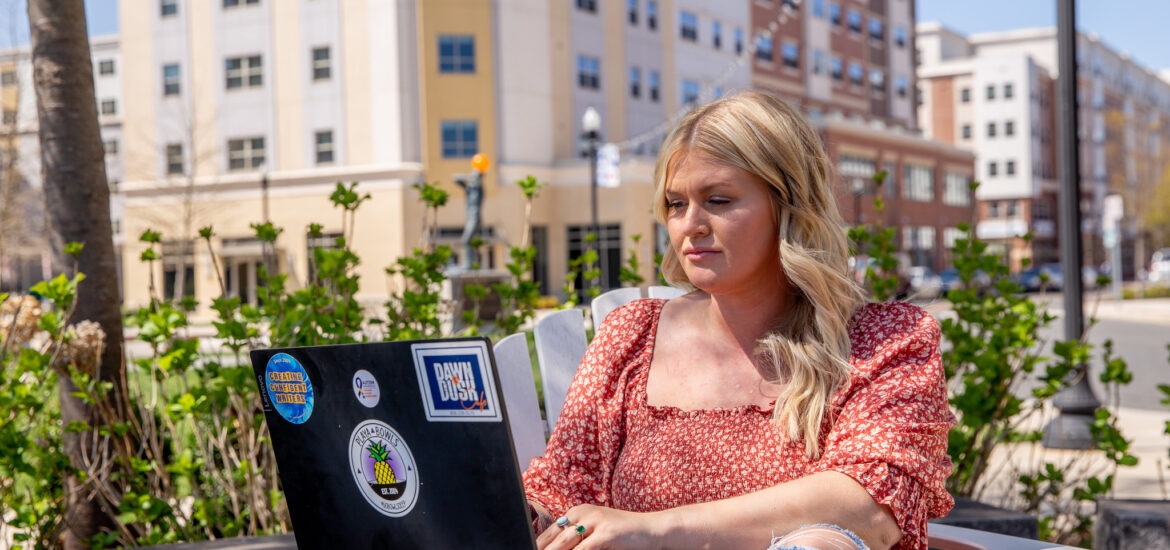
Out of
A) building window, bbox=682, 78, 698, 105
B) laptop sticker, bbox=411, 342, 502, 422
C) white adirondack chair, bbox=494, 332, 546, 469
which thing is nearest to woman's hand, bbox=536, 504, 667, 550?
laptop sticker, bbox=411, 342, 502, 422

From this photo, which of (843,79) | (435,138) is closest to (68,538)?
(435,138)

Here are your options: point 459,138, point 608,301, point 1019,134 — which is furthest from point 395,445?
point 1019,134

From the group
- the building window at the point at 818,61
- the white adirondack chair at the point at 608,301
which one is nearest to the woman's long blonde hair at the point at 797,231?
the white adirondack chair at the point at 608,301

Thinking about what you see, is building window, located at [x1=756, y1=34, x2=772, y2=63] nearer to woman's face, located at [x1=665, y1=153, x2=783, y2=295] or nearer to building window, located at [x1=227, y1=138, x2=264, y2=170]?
building window, located at [x1=227, y1=138, x2=264, y2=170]

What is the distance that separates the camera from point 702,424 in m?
2.34

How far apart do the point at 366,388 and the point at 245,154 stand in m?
39.8

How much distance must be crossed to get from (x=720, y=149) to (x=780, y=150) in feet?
0.39

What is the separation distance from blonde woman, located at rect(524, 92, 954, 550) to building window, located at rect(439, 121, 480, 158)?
3612 centimetres

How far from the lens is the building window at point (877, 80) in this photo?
57706 mm

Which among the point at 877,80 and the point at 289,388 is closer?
the point at 289,388

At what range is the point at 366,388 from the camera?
5.87 feet

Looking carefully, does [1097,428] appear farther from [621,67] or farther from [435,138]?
[621,67]

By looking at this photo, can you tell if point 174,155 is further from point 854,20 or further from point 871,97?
point 871,97

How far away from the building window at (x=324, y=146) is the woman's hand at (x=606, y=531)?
123 feet
